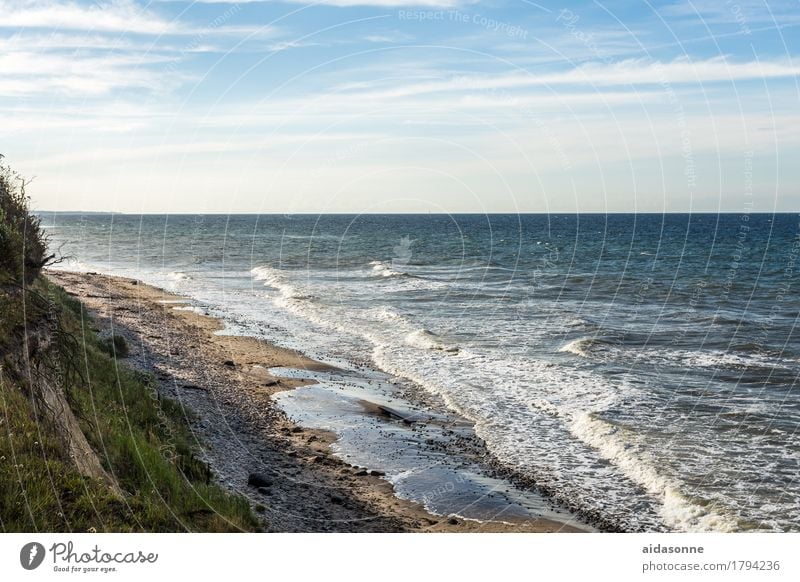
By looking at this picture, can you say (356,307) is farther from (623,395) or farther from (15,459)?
(15,459)

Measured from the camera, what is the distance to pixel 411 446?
54.3 feet

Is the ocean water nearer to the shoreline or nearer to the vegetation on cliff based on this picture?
the shoreline

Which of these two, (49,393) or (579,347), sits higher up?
(49,393)

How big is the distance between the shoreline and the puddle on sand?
15.6 inches

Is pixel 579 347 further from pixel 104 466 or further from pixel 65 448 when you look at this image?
pixel 65 448

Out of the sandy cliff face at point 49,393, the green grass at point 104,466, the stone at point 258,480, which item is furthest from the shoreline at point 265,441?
the sandy cliff face at point 49,393

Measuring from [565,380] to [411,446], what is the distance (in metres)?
9.05

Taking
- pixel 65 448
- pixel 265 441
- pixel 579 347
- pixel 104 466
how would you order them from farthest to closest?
pixel 579 347
pixel 265 441
pixel 104 466
pixel 65 448

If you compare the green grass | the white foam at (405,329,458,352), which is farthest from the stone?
the white foam at (405,329,458,352)

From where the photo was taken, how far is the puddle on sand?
13281 mm

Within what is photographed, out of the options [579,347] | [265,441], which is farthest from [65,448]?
[579,347]

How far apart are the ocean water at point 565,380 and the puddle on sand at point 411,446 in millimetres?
76
